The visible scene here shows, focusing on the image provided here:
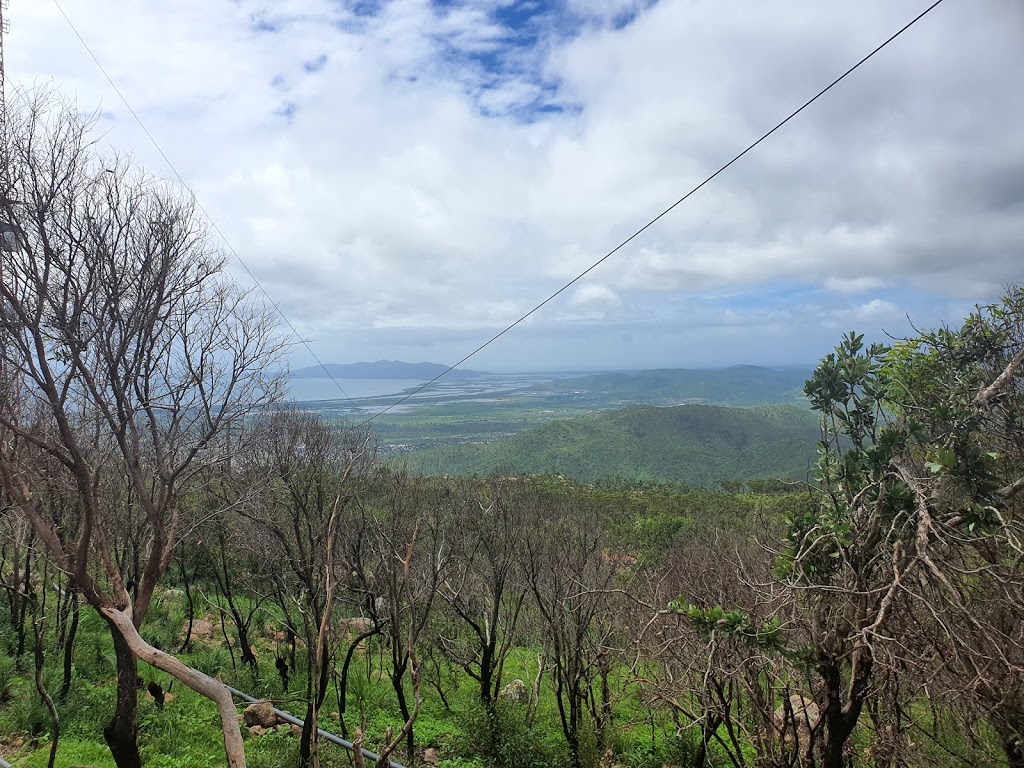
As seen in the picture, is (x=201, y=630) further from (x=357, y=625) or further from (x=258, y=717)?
(x=258, y=717)

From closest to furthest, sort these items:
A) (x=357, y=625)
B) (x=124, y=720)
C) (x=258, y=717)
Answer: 1. (x=124, y=720)
2. (x=258, y=717)
3. (x=357, y=625)

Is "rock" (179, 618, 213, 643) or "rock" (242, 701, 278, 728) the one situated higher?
"rock" (242, 701, 278, 728)

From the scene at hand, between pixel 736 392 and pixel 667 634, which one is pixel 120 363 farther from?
pixel 736 392

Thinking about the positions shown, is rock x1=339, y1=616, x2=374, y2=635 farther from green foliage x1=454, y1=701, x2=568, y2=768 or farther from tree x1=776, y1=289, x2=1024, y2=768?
tree x1=776, y1=289, x2=1024, y2=768

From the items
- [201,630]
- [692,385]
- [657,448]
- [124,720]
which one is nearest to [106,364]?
[124,720]

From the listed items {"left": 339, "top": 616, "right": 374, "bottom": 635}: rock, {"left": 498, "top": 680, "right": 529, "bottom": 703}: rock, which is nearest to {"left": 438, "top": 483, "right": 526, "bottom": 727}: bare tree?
{"left": 498, "top": 680, "right": 529, "bottom": 703}: rock

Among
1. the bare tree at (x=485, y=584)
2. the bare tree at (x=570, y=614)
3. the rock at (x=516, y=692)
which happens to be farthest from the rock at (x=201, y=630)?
the bare tree at (x=570, y=614)

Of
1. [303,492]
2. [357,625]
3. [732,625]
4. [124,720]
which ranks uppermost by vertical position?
[732,625]
